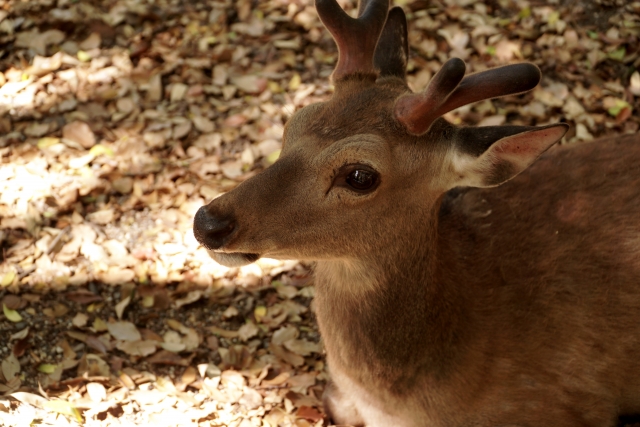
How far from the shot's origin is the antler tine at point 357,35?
3.49 m

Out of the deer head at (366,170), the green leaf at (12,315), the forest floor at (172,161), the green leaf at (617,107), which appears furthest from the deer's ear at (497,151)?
the green leaf at (617,107)

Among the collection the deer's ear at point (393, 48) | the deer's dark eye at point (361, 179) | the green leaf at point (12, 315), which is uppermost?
the deer's ear at point (393, 48)

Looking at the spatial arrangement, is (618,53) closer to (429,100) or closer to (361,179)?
(429,100)

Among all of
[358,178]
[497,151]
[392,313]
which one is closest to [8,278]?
[392,313]

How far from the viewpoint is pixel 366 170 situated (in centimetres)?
317

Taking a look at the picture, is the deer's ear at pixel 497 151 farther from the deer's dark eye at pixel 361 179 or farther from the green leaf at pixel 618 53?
the green leaf at pixel 618 53

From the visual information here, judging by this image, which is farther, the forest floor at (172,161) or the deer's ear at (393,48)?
the forest floor at (172,161)

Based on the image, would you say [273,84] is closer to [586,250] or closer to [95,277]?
[95,277]

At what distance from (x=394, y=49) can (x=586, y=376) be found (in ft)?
6.46

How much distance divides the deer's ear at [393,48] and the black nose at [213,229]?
45.3 inches

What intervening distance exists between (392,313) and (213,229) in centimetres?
100

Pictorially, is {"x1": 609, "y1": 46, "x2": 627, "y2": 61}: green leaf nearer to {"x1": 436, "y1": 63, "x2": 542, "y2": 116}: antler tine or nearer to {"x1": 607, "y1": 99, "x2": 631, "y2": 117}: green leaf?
{"x1": 607, "y1": 99, "x2": 631, "y2": 117}: green leaf

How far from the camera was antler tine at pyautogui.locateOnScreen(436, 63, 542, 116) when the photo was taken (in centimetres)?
299

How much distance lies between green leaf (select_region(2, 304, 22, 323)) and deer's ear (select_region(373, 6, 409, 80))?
2865mm
